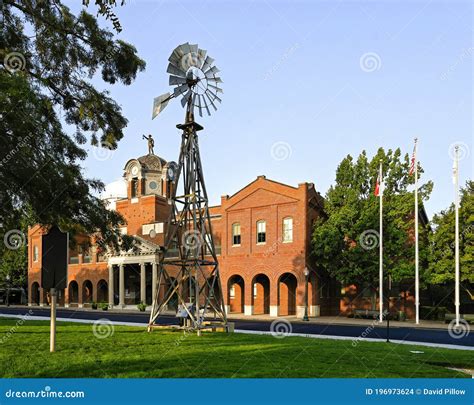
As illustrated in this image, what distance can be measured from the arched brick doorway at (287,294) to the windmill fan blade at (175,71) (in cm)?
2677

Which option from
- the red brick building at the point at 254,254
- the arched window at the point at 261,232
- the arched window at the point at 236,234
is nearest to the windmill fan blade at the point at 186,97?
the red brick building at the point at 254,254

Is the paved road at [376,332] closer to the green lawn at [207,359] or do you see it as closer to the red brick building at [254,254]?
the green lawn at [207,359]

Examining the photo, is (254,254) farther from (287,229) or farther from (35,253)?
(35,253)

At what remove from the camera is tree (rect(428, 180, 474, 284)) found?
1373 inches

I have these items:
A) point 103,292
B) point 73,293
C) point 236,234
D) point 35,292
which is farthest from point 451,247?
point 35,292

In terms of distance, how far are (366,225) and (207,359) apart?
2913 centimetres

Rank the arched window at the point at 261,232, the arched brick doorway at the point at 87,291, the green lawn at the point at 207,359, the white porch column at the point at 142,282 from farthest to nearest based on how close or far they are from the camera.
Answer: the arched brick doorway at the point at 87,291
the white porch column at the point at 142,282
the arched window at the point at 261,232
the green lawn at the point at 207,359

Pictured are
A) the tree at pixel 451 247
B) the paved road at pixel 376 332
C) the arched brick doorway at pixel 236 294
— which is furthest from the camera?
the arched brick doorway at pixel 236 294

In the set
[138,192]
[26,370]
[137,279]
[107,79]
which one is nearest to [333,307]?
[137,279]

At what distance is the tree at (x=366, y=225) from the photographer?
1500 inches

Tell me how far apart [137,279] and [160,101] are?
1508 inches

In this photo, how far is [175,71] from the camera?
2091 cm

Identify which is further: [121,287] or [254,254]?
[121,287]

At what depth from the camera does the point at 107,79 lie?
50.3 feet
